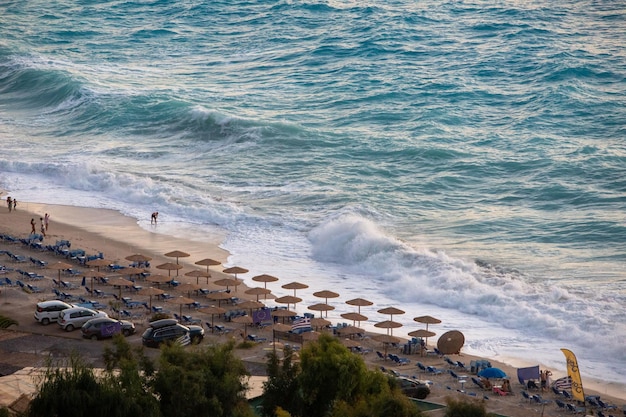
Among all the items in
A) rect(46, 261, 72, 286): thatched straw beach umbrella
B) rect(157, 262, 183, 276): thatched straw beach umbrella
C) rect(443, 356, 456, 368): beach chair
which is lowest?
rect(443, 356, 456, 368): beach chair

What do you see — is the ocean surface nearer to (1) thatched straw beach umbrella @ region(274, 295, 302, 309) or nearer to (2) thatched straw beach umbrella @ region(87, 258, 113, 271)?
(1) thatched straw beach umbrella @ region(274, 295, 302, 309)

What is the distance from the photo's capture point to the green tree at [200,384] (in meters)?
19.5

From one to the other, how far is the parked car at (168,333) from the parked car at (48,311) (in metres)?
2.89

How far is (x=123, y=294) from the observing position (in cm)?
3291

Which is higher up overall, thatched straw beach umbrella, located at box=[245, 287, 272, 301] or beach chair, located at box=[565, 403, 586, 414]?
thatched straw beach umbrella, located at box=[245, 287, 272, 301]

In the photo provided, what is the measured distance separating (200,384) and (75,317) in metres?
10.7

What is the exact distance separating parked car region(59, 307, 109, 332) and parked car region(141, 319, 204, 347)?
184 centimetres

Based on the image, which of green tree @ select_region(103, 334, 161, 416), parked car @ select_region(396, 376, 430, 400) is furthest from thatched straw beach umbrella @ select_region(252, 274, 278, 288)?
green tree @ select_region(103, 334, 161, 416)

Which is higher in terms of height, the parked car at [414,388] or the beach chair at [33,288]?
the beach chair at [33,288]

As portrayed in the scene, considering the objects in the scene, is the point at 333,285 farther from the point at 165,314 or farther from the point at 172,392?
the point at 172,392

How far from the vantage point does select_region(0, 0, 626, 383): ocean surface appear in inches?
1410

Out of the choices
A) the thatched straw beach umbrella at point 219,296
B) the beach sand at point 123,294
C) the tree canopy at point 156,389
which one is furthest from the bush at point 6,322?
the tree canopy at point 156,389

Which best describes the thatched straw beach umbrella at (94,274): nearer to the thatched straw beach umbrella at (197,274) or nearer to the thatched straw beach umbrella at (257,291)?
the thatched straw beach umbrella at (197,274)

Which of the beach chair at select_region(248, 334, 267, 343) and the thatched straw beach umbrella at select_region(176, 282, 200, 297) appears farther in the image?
the thatched straw beach umbrella at select_region(176, 282, 200, 297)
